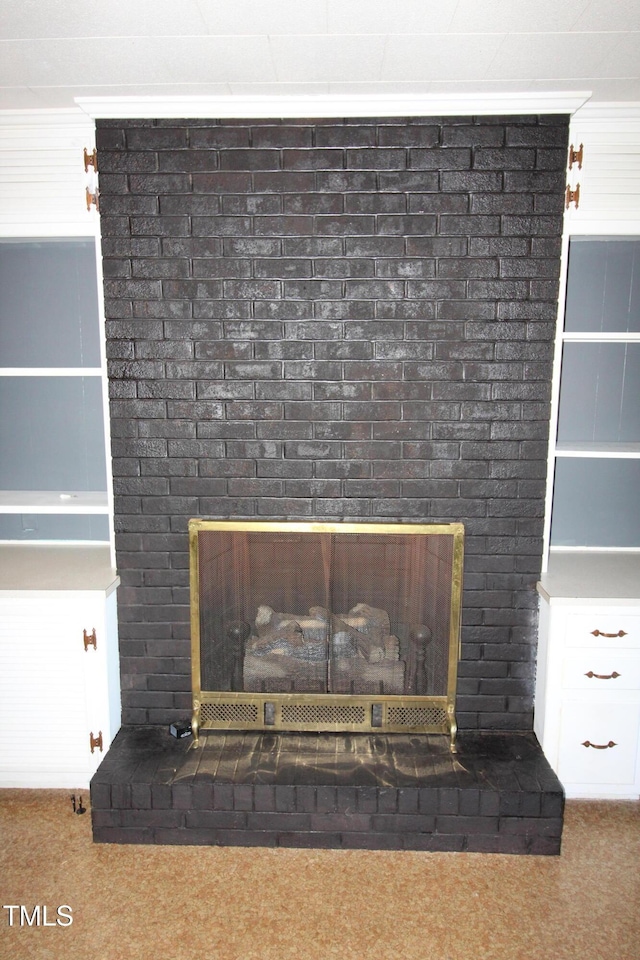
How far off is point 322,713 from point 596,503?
4.81 feet

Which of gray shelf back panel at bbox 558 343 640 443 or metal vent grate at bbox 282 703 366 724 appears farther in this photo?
gray shelf back panel at bbox 558 343 640 443

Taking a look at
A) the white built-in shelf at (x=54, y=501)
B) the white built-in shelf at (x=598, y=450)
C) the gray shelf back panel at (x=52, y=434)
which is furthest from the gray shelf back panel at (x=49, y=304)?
the white built-in shelf at (x=598, y=450)

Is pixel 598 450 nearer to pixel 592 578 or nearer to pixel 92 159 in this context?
pixel 592 578

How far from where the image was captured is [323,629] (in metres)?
2.38

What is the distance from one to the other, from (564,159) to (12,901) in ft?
9.56

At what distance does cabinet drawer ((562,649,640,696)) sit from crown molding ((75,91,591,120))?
1.84m

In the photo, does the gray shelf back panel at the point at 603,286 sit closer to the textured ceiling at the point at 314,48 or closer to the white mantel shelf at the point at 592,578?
the textured ceiling at the point at 314,48

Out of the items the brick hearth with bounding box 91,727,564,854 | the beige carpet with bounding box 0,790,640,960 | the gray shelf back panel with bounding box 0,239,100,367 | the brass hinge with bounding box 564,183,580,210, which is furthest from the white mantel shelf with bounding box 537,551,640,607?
the gray shelf back panel with bounding box 0,239,100,367

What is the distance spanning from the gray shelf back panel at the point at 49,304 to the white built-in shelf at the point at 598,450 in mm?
1927

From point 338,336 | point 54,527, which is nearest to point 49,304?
point 54,527

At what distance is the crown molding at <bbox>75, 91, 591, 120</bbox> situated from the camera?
2.14 meters

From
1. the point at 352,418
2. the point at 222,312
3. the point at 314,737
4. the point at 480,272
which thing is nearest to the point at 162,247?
the point at 222,312

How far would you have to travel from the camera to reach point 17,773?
7.82 feet

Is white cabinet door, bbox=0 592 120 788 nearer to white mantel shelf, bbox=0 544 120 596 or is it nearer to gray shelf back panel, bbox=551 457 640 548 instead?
white mantel shelf, bbox=0 544 120 596
